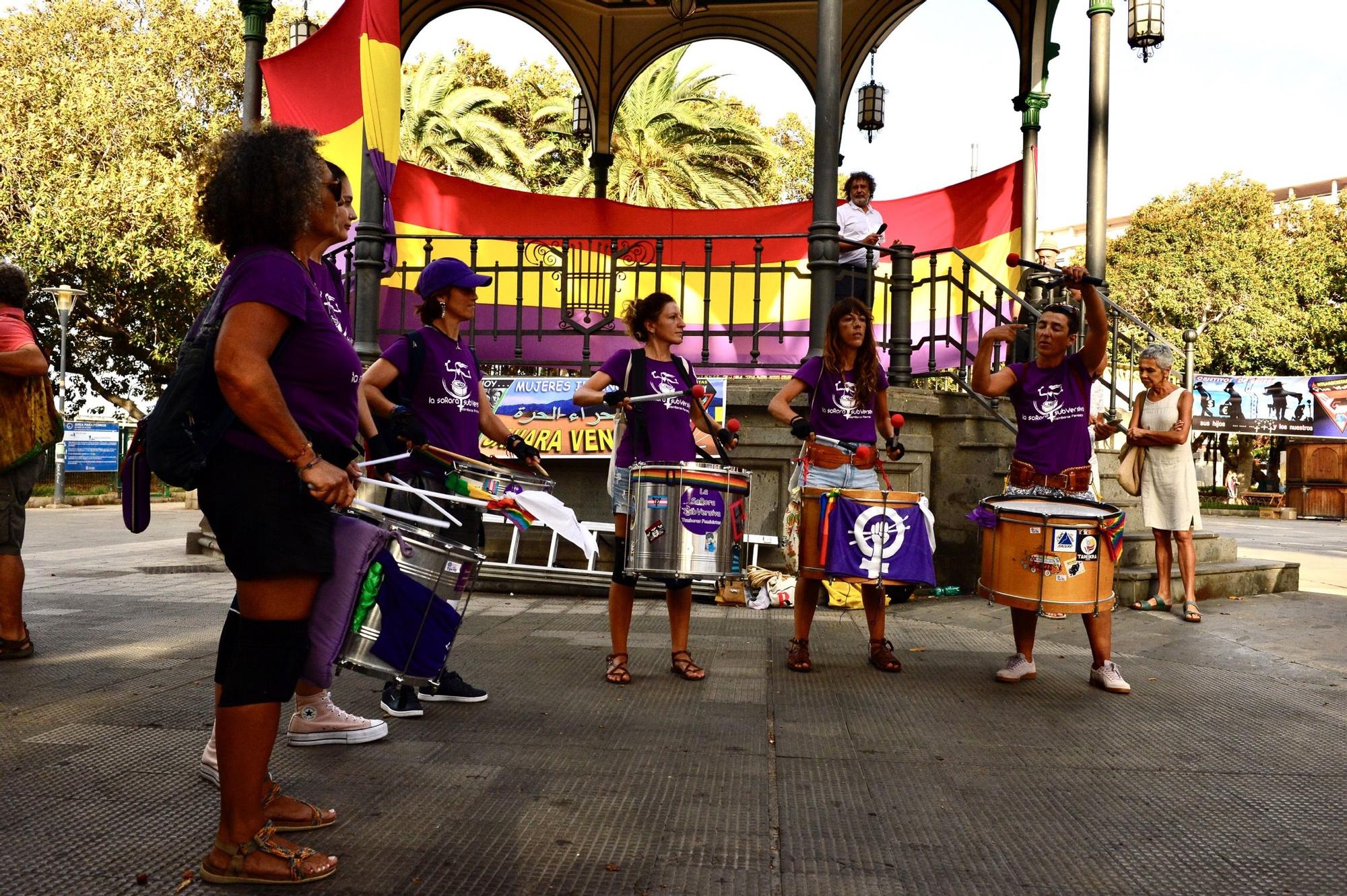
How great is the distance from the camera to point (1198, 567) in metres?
8.89

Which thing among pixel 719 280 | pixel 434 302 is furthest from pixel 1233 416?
pixel 434 302

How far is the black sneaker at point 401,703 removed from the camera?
179 inches

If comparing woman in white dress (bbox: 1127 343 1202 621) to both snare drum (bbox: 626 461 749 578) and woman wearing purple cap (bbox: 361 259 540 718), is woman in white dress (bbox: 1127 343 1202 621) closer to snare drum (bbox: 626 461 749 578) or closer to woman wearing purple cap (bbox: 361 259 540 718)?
snare drum (bbox: 626 461 749 578)

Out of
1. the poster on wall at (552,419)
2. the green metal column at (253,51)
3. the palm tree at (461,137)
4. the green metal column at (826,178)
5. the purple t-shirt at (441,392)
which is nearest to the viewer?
the purple t-shirt at (441,392)


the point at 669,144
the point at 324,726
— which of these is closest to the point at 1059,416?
the point at 324,726

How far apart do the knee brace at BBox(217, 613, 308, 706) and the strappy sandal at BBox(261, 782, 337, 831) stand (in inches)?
15.1

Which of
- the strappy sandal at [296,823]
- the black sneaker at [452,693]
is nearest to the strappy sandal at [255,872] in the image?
the strappy sandal at [296,823]

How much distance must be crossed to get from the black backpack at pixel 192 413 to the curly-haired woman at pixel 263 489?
35 millimetres

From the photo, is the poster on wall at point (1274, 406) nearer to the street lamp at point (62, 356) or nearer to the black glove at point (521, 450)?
the street lamp at point (62, 356)

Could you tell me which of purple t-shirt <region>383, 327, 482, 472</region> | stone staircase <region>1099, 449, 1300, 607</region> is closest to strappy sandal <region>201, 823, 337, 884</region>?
purple t-shirt <region>383, 327, 482, 472</region>

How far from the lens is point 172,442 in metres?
2.74

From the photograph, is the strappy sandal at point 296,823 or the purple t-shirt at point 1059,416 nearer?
the strappy sandal at point 296,823

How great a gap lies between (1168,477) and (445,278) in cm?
578

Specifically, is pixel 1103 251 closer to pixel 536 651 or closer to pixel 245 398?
pixel 536 651
